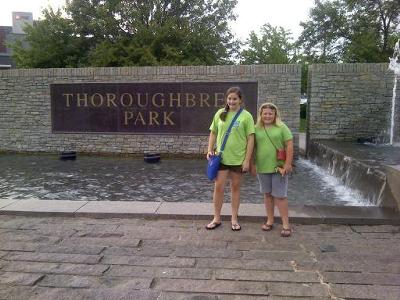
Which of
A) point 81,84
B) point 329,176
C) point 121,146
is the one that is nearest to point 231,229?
point 329,176

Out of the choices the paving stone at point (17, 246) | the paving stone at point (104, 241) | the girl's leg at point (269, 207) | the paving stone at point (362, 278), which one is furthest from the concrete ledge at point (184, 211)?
the paving stone at point (362, 278)

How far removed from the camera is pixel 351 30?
87.5ft

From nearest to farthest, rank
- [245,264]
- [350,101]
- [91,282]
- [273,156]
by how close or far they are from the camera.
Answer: [91,282] → [245,264] → [273,156] → [350,101]

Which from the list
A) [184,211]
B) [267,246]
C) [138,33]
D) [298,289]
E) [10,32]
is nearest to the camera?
[298,289]

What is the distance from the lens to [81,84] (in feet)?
40.1

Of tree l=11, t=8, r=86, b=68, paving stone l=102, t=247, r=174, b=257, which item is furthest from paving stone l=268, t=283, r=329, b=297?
tree l=11, t=8, r=86, b=68

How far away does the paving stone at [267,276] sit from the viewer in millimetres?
3740

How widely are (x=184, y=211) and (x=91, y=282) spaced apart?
2.06 metres

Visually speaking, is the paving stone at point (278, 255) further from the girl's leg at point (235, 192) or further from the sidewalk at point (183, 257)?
the girl's leg at point (235, 192)

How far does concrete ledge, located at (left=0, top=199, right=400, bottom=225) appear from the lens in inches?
209

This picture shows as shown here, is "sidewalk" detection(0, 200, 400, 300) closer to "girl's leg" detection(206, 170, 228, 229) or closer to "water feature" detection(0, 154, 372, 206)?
"girl's leg" detection(206, 170, 228, 229)

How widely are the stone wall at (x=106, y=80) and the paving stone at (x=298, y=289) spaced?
803cm

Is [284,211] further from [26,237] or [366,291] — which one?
[26,237]

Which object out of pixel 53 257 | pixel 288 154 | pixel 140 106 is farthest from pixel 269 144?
pixel 140 106
